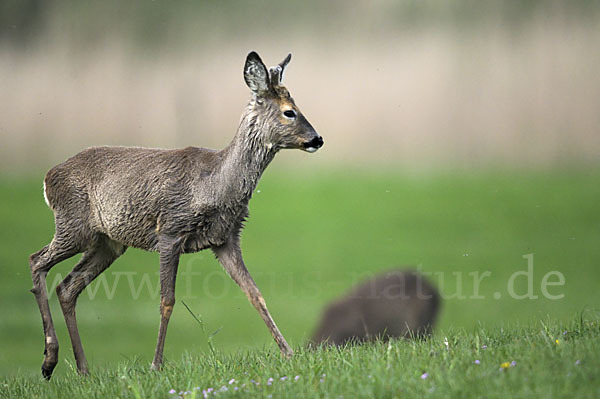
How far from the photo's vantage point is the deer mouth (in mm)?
6875

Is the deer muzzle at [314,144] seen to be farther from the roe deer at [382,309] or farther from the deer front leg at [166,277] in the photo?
the roe deer at [382,309]

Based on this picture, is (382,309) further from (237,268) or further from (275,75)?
(275,75)

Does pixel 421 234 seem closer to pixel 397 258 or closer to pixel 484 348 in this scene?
pixel 397 258

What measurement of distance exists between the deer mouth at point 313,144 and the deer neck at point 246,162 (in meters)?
0.34

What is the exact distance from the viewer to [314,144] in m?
6.89

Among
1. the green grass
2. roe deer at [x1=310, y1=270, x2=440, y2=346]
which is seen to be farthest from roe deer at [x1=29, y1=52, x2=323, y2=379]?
roe deer at [x1=310, y1=270, x2=440, y2=346]

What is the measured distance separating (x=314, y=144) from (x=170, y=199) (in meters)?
1.40

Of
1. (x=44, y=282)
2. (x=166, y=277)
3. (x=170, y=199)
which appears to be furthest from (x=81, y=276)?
(x=170, y=199)

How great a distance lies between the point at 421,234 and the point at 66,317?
1879 centimetres

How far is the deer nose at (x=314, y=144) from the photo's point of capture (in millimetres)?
6871

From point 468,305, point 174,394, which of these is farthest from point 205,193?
point 468,305

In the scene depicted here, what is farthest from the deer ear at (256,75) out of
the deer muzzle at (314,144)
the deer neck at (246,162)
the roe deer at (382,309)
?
the roe deer at (382,309)

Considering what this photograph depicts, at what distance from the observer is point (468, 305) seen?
20.1 metres

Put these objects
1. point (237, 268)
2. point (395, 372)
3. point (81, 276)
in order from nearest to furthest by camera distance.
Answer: point (395, 372) < point (237, 268) < point (81, 276)
